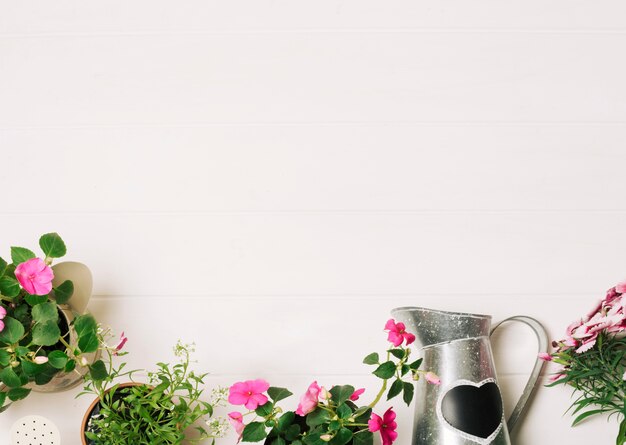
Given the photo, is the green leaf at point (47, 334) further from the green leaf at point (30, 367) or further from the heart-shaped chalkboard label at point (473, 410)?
the heart-shaped chalkboard label at point (473, 410)

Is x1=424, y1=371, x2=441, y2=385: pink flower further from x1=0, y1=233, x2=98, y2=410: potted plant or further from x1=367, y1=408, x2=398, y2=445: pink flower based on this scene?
x1=0, y1=233, x2=98, y2=410: potted plant

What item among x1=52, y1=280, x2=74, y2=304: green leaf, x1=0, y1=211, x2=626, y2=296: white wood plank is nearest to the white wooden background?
x1=0, y1=211, x2=626, y2=296: white wood plank

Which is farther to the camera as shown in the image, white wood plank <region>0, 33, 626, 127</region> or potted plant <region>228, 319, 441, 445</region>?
white wood plank <region>0, 33, 626, 127</region>

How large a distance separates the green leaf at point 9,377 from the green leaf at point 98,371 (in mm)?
116

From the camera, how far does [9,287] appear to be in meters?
1.12

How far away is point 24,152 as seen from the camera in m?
1.33

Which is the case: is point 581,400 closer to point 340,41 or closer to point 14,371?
point 340,41

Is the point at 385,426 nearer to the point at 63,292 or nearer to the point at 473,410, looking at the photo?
the point at 473,410

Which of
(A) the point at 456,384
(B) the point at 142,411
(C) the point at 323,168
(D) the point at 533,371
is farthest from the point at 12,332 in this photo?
(D) the point at 533,371

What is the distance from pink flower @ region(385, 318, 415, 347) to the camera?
1107 millimetres

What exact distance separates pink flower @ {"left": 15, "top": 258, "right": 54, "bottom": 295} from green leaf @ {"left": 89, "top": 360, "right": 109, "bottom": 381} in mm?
149

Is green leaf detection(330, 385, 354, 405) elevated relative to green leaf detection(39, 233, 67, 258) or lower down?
lower down

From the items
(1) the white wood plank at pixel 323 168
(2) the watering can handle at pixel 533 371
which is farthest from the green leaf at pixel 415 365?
(1) the white wood plank at pixel 323 168

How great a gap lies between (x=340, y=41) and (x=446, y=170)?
0.33 m
